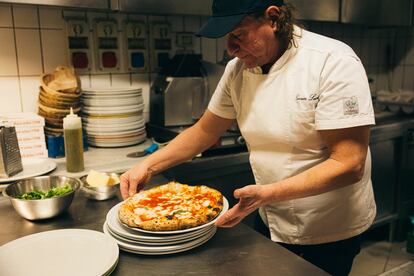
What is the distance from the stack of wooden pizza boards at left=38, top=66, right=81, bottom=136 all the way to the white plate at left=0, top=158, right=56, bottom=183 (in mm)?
246

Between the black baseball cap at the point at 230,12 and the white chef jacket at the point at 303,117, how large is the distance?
0.20 m

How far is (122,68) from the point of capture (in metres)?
2.32

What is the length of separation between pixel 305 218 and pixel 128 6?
1.24 meters

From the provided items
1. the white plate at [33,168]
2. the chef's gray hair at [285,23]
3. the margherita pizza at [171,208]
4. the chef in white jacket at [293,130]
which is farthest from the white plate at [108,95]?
the chef's gray hair at [285,23]

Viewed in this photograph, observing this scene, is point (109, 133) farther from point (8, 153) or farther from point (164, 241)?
point (164, 241)

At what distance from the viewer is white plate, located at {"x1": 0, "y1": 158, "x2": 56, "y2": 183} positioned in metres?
1.53

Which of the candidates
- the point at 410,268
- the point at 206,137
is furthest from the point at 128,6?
the point at 410,268

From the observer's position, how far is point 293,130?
1210mm

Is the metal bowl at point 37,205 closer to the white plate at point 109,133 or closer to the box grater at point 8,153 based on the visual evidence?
the box grater at point 8,153

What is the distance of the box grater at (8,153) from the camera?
58.7 inches

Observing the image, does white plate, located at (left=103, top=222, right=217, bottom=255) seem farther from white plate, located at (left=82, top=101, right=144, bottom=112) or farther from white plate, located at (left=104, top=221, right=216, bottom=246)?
white plate, located at (left=82, top=101, right=144, bottom=112)

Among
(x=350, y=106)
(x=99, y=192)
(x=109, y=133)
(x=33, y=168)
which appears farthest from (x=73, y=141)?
(x=350, y=106)

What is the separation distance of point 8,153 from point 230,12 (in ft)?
3.38

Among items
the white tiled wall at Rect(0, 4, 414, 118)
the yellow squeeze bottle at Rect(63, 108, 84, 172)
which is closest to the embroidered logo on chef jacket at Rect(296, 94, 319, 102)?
the yellow squeeze bottle at Rect(63, 108, 84, 172)
